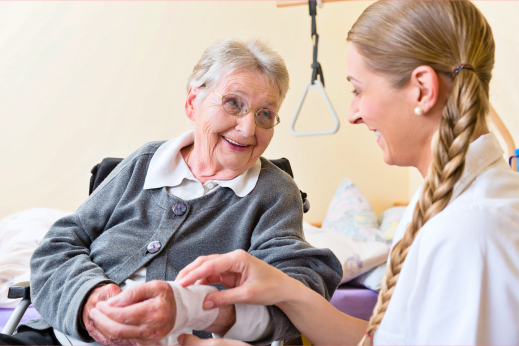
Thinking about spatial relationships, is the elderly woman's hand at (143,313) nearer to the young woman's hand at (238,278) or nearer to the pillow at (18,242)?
the young woman's hand at (238,278)

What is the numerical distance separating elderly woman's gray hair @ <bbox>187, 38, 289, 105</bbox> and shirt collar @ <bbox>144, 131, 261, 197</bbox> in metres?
0.22

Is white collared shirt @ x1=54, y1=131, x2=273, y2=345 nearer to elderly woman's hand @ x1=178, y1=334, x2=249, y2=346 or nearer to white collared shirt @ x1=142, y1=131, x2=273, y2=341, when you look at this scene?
white collared shirt @ x1=142, y1=131, x2=273, y2=341

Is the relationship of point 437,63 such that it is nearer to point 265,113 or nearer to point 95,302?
point 265,113

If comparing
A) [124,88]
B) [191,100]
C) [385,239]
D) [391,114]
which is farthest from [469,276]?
[124,88]

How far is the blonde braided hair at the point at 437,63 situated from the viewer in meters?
0.83

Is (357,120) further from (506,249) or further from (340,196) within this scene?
(340,196)

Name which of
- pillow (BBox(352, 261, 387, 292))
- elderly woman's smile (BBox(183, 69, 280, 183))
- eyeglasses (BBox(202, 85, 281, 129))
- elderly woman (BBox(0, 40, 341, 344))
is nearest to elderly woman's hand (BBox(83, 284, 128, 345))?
elderly woman (BBox(0, 40, 341, 344))

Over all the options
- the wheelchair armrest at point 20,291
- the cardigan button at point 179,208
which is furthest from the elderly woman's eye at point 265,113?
the wheelchair armrest at point 20,291

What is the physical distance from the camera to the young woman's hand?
92cm

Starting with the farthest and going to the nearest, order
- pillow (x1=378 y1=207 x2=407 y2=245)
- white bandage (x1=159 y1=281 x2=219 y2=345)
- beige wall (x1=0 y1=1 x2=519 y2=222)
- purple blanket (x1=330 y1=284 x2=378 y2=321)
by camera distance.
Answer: beige wall (x1=0 y1=1 x2=519 y2=222) → pillow (x1=378 y1=207 x2=407 y2=245) → purple blanket (x1=330 y1=284 x2=378 y2=321) → white bandage (x1=159 y1=281 x2=219 y2=345)

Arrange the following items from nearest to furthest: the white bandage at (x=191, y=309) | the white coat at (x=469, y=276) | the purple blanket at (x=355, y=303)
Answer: the white coat at (x=469, y=276)
the white bandage at (x=191, y=309)
the purple blanket at (x=355, y=303)

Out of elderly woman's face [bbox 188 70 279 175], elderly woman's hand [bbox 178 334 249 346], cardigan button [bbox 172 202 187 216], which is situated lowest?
elderly woman's hand [bbox 178 334 249 346]

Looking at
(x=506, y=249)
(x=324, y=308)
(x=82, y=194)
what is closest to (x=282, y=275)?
(x=324, y=308)

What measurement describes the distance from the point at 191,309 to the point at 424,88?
24.9 inches
